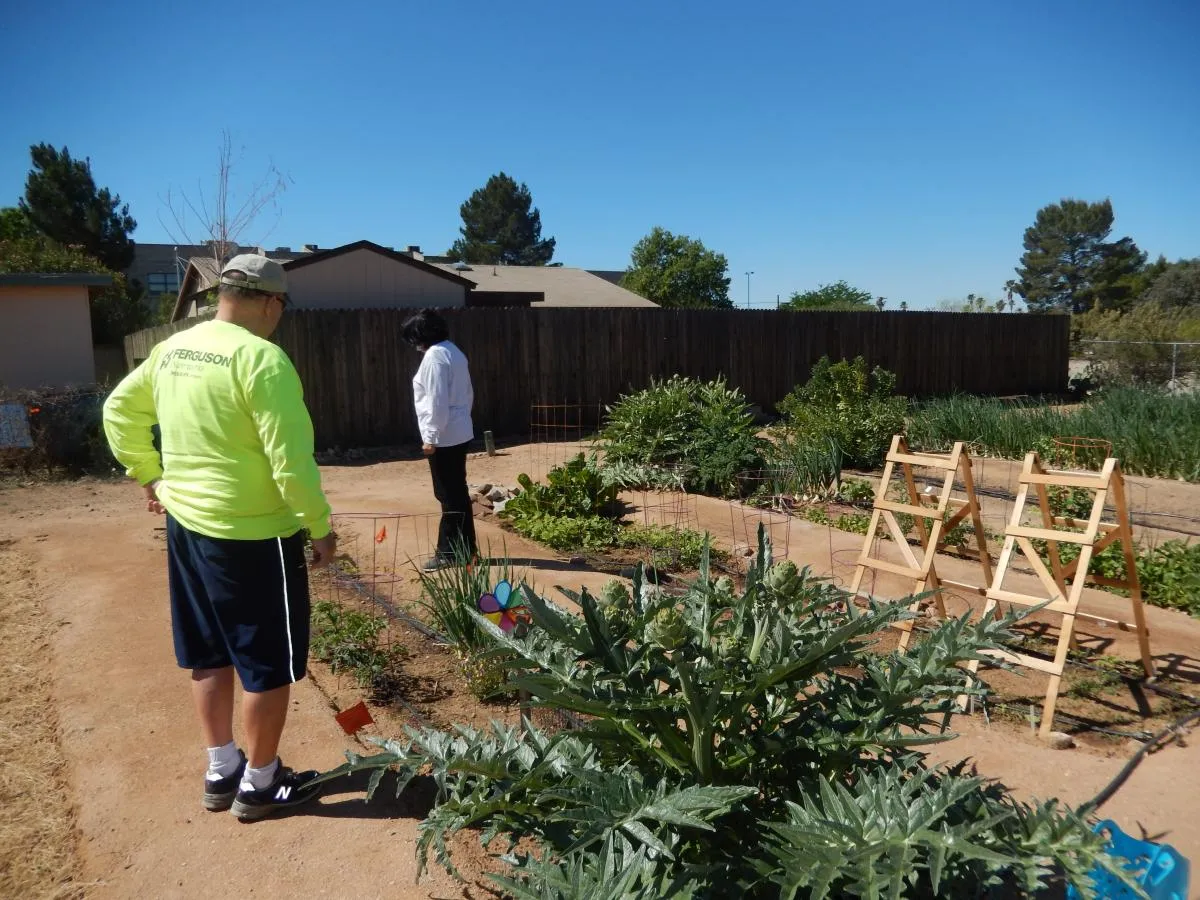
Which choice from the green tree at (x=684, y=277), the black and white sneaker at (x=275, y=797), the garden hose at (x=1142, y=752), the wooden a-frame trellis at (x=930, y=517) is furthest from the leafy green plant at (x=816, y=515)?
the green tree at (x=684, y=277)

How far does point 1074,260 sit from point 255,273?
6751 cm

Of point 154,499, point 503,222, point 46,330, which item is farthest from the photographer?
point 503,222

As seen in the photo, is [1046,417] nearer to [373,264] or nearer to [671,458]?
[671,458]

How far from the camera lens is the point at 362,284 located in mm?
18578

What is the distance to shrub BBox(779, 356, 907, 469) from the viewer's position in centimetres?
966

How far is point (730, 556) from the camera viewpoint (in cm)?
634

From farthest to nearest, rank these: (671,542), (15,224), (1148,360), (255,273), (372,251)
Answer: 1. (15,224)
2. (1148,360)
3. (372,251)
4. (671,542)
5. (255,273)

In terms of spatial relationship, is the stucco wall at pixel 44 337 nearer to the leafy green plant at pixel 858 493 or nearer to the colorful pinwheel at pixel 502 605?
the leafy green plant at pixel 858 493

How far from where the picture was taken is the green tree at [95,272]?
72.1 feet

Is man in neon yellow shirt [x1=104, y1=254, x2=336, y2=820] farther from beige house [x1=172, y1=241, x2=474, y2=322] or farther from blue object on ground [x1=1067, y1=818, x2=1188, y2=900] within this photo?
beige house [x1=172, y1=241, x2=474, y2=322]

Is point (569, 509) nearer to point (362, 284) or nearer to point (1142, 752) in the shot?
point (1142, 752)

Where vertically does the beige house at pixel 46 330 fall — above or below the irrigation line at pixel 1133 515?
above

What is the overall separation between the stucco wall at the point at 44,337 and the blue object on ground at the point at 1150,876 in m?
15.5

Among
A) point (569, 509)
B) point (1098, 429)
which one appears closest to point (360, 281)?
point (569, 509)
